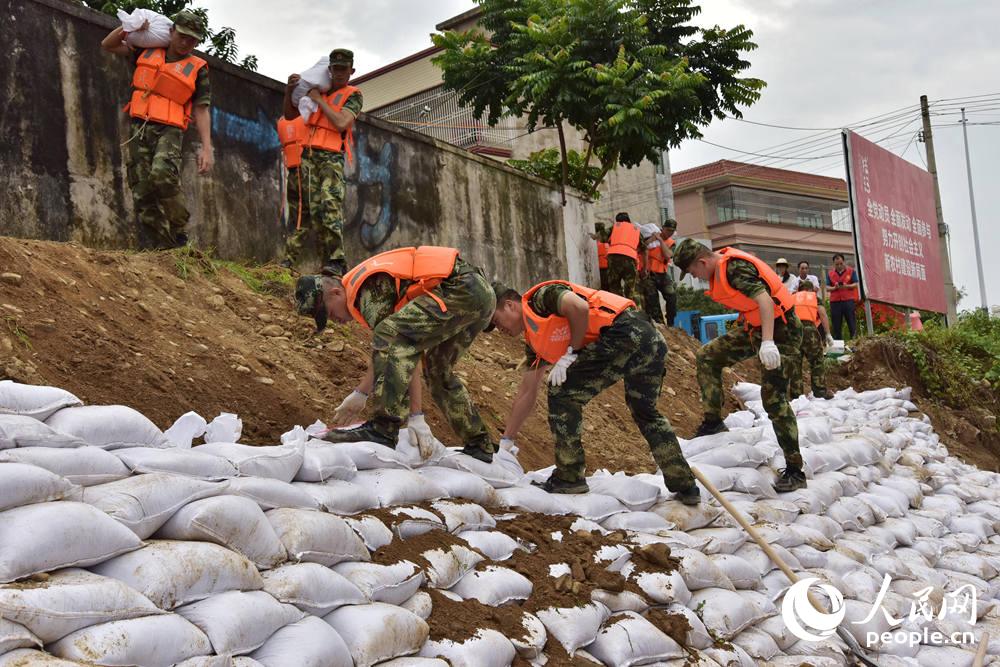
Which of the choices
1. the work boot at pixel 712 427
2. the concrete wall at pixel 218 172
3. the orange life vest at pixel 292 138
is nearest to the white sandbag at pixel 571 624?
the work boot at pixel 712 427

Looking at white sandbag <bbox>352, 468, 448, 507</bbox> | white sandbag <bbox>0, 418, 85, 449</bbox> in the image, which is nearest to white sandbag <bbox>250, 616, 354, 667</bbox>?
white sandbag <bbox>0, 418, 85, 449</bbox>

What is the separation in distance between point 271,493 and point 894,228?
443 inches

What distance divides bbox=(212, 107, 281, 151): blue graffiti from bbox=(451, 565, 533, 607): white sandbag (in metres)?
4.07

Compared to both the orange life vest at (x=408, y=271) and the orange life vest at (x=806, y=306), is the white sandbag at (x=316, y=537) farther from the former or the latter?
the orange life vest at (x=806, y=306)

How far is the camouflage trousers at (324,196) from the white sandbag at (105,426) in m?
3.07

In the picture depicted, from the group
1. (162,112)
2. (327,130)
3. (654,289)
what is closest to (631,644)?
(162,112)

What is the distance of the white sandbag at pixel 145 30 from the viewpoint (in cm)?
495

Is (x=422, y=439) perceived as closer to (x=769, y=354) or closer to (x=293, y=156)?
(x=769, y=354)

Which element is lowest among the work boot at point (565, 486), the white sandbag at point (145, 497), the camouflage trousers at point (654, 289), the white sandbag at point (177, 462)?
the work boot at point (565, 486)

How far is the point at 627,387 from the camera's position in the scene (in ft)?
13.2

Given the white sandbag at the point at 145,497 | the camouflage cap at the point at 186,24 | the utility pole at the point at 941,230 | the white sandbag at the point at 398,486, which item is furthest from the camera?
the utility pole at the point at 941,230

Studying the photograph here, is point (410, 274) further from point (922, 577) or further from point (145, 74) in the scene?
point (922, 577)

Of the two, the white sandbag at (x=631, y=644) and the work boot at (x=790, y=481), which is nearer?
the white sandbag at (x=631, y=644)

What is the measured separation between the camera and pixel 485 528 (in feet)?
10.2
